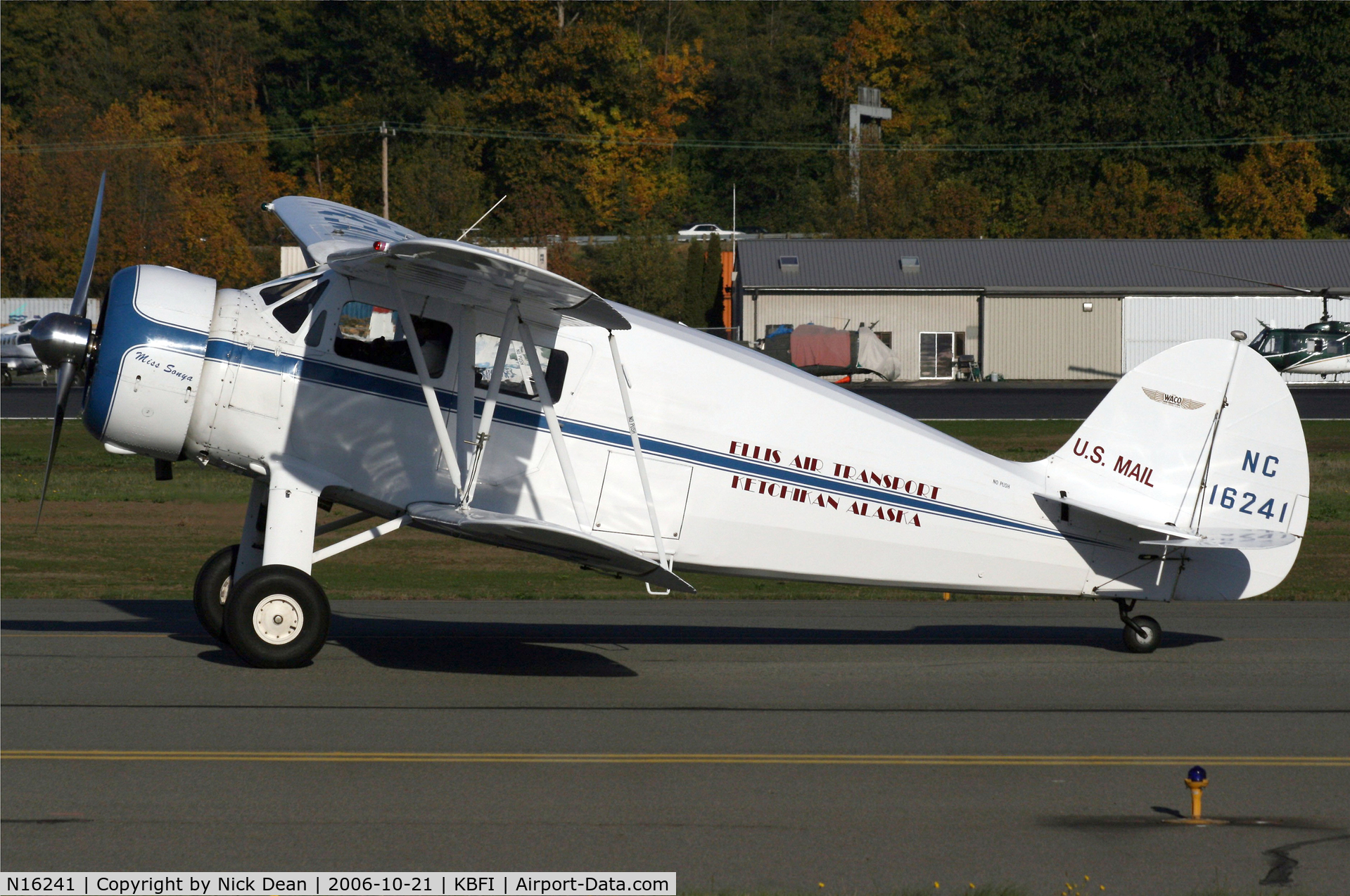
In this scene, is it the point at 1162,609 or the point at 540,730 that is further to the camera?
the point at 1162,609

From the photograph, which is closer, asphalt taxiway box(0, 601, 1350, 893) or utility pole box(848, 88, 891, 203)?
asphalt taxiway box(0, 601, 1350, 893)

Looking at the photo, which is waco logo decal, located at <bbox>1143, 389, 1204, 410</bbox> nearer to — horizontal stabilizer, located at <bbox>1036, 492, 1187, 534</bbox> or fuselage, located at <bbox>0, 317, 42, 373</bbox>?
horizontal stabilizer, located at <bbox>1036, 492, 1187, 534</bbox>

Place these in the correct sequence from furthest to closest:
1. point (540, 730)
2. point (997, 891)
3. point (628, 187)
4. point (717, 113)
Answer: point (717, 113) < point (628, 187) < point (540, 730) < point (997, 891)

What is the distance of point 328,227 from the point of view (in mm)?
11781

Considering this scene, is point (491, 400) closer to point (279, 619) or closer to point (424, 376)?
point (424, 376)

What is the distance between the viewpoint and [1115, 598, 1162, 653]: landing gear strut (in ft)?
38.5

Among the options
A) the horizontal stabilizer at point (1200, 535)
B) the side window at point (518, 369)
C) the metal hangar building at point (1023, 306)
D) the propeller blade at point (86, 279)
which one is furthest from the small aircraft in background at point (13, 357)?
the horizontal stabilizer at point (1200, 535)

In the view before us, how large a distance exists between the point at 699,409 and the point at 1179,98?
76.1 metres

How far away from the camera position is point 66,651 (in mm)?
11203

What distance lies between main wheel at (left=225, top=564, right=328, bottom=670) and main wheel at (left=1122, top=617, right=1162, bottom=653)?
6458 mm

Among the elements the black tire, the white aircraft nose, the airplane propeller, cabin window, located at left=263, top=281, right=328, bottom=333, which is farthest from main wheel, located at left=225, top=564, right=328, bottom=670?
the white aircraft nose

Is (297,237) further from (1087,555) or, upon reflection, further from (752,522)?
(1087,555)

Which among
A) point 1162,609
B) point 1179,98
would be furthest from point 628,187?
point 1162,609

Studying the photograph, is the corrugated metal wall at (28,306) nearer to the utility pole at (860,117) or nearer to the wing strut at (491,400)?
the utility pole at (860,117)
